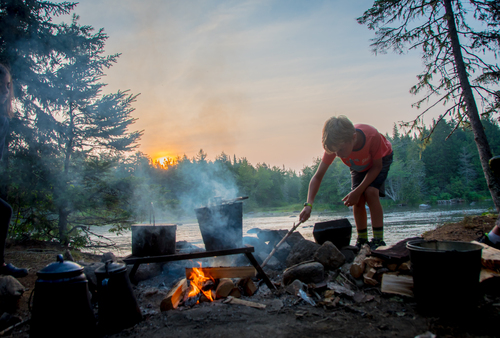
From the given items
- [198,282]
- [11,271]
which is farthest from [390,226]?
[11,271]

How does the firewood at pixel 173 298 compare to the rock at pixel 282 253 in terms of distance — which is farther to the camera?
the rock at pixel 282 253

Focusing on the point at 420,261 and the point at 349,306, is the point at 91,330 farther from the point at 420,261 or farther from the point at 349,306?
the point at 420,261

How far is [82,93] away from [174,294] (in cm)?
627

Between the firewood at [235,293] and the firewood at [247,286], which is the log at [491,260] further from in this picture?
the firewood at [235,293]

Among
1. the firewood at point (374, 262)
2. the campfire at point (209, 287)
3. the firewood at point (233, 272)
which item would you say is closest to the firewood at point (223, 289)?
the campfire at point (209, 287)

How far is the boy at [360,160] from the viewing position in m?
3.20

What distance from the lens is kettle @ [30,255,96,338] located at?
6.34 feet

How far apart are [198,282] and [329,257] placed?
1.59 meters

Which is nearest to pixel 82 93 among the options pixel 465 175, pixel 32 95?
pixel 32 95

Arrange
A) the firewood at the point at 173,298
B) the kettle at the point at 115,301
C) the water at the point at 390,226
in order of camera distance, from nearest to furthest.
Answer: the kettle at the point at 115,301 < the firewood at the point at 173,298 < the water at the point at 390,226

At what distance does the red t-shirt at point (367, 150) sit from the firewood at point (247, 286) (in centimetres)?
187

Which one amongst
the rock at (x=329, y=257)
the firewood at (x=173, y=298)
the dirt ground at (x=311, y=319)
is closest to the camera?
the dirt ground at (x=311, y=319)

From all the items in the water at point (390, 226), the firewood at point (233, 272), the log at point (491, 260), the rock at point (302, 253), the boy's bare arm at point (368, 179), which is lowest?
the water at point (390, 226)

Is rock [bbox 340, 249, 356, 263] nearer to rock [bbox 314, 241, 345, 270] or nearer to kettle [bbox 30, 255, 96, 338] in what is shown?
rock [bbox 314, 241, 345, 270]
